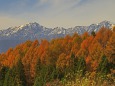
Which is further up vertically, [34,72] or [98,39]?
[98,39]

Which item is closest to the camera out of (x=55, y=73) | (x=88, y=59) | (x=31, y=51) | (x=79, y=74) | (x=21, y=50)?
(x=79, y=74)

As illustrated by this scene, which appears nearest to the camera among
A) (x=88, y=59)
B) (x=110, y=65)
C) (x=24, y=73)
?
(x=110, y=65)

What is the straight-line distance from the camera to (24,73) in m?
111

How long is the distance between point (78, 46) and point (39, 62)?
58.6 feet

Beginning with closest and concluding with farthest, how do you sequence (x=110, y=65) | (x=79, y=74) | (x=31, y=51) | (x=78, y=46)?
(x=79, y=74)
(x=110, y=65)
(x=78, y=46)
(x=31, y=51)

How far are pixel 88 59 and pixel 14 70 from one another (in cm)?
2208

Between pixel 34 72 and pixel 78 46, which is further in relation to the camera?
pixel 78 46

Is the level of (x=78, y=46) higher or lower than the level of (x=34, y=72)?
higher

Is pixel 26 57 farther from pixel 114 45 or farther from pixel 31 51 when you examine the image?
pixel 114 45

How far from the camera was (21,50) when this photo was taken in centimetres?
15112

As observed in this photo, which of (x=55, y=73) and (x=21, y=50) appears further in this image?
(x=21, y=50)

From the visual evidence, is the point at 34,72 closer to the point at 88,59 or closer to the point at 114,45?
the point at 88,59

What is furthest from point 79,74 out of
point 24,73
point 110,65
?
point 24,73

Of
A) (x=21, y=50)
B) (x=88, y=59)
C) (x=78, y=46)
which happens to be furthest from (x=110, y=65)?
(x=21, y=50)
